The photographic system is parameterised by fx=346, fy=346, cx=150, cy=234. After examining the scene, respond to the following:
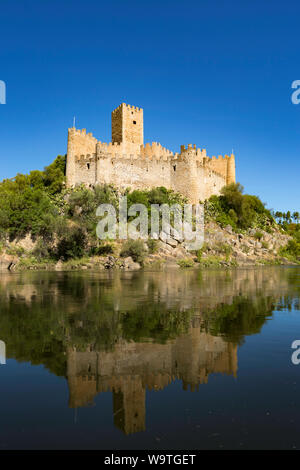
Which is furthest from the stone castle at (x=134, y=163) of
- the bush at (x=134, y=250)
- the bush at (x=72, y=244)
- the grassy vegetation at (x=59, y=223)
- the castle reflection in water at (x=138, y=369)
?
the castle reflection in water at (x=138, y=369)

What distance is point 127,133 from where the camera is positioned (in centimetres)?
4941

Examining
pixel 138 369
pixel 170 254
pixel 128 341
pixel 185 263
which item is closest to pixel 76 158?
→ pixel 170 254

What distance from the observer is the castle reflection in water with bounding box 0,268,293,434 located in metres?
4.51

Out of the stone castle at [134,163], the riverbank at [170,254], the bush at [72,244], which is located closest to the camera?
the riverbank at [170,254]

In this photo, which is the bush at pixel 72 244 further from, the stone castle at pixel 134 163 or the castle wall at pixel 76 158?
the castle wall at pixel 76 158

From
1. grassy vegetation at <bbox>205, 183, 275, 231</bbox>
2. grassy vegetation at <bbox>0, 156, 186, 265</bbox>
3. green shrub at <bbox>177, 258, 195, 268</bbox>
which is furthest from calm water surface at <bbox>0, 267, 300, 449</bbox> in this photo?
grassy vegetation at <bbox>205, 183, 275, 231</bbox>

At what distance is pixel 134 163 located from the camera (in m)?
46.8

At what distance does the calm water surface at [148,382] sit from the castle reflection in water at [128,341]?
21 millimetres

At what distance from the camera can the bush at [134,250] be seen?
3450cm

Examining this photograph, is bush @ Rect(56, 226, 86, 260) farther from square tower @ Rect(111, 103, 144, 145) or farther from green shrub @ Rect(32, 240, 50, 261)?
square tower @ Rect(111, 103, 144, 145)

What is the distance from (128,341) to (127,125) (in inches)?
1825

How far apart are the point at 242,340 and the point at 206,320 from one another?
185cm

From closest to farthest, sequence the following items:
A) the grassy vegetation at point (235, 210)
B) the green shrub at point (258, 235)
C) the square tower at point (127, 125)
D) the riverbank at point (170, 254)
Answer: the riverbank at point (170, 254)
the grassy vegetation at point (235, 210)
the green shrub at point (258, 235)
the square tower at point (127, 125)
